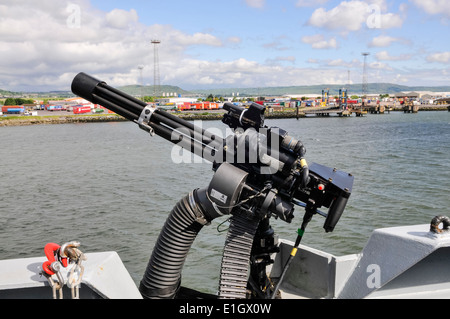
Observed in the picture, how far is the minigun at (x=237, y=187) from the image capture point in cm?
438

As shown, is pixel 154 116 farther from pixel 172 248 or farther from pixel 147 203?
pixel 147 203

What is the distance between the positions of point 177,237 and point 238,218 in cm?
72

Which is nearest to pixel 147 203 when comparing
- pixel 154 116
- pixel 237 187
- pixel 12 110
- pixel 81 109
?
pixel 154 116

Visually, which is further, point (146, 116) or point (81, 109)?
point (81, 109)

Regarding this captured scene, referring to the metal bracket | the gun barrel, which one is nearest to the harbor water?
the gun barrel

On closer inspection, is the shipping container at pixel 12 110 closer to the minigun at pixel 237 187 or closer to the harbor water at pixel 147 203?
the harbor water at pixel 147 203

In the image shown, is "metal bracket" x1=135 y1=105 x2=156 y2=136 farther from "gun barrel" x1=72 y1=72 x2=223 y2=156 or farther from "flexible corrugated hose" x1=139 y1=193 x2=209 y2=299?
"flexible corrugated hose" x1=139 y1=193 x2=209 y2=299

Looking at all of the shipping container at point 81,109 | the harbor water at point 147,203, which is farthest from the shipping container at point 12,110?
the harbor water at point 147,203

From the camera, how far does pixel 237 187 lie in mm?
4215

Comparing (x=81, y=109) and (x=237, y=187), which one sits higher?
(x=81, y=109)

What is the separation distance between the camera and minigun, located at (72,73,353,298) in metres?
4.38
